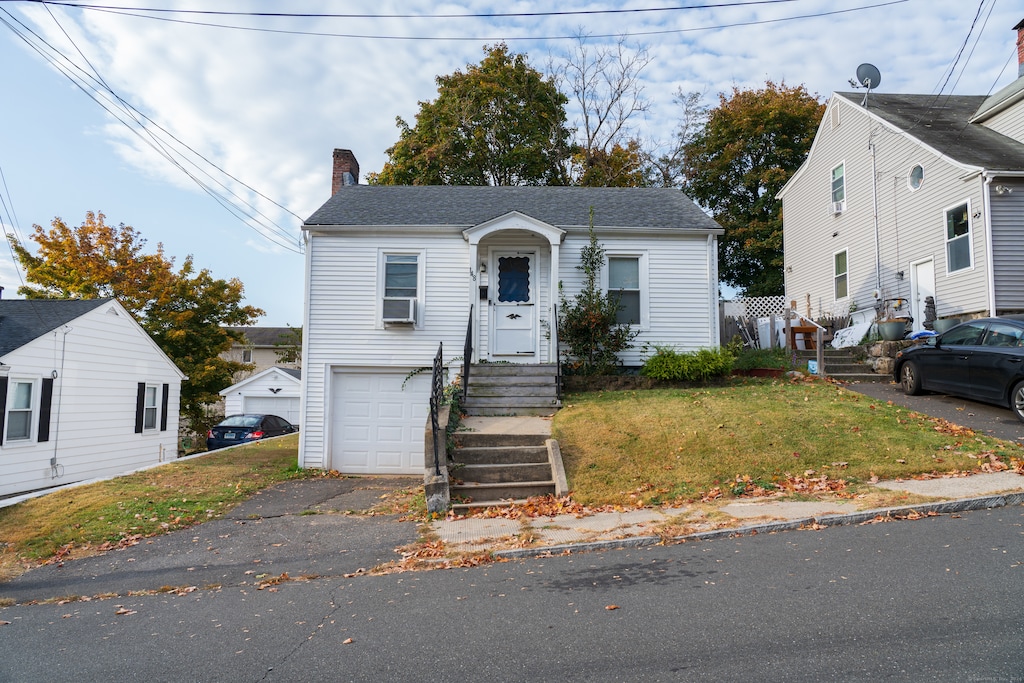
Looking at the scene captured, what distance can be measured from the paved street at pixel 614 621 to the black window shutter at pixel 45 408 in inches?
437

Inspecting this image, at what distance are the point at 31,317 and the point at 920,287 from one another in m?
22.7

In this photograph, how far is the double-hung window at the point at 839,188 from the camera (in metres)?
21.6

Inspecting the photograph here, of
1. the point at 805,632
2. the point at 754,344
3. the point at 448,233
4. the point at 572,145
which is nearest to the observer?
the point at 805,632

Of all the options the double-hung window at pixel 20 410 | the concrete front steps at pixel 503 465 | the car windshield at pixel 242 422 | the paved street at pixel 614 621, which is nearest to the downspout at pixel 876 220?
the concrete front steps at pixel 503 465

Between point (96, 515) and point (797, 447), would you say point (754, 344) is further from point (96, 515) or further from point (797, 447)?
point (96, 515)

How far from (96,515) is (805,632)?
29.7 feet

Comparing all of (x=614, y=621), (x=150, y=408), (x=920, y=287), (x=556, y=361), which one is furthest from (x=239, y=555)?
(x=920, y=287)

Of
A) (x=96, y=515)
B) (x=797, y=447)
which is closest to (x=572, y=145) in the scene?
(x=797, y=447)

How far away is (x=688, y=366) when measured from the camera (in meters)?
13.4

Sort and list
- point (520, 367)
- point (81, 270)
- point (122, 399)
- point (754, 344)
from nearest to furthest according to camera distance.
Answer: point (520, 367)
point (122, 399)
point (754, 344)
point (81, 270)

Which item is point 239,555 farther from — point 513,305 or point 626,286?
point 626,286

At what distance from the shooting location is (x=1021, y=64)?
18828 millimetres

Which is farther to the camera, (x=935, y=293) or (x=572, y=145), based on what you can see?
(x=572, y=145)

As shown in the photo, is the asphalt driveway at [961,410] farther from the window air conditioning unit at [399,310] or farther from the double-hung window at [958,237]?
the window air conditioning unit at [399,310]
